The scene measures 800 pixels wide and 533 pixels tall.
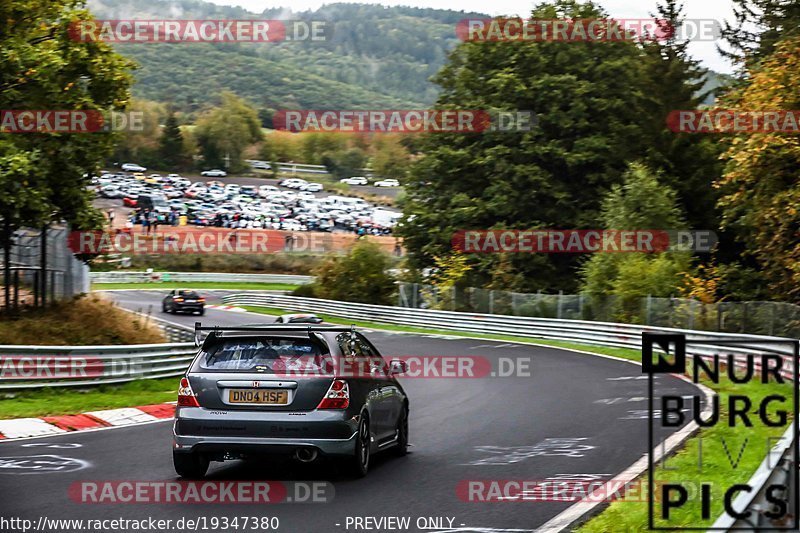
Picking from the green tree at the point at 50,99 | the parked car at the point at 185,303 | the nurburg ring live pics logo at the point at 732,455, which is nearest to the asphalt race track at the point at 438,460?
the nurburg ring live pics logo at the point at 732,455

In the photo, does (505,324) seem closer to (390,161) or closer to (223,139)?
(223,139)

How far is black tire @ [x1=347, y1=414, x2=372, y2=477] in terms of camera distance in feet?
35.1

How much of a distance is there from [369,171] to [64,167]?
6195 inches

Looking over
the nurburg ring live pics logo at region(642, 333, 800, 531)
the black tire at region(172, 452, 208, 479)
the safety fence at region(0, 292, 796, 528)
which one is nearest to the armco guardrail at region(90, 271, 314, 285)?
the safety fence at region(0, 292, 796, 528)

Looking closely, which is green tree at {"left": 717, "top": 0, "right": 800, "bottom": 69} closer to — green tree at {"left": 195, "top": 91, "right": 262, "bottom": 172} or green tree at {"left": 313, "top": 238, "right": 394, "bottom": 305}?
green tree at {"left": 313, "top": 238, "right": 394, "bottom": 305}

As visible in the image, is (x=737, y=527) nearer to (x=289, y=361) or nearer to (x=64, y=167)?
(x=289, y=361)

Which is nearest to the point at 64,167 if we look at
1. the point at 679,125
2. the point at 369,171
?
the point at 679,125

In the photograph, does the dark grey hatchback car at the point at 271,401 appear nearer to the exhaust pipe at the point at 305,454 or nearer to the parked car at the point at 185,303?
the exhaust pipe at the point at 305,454

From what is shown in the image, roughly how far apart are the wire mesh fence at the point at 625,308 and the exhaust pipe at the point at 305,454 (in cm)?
1964

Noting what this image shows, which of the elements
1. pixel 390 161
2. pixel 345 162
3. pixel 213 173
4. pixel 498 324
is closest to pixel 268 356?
pixel 498 324

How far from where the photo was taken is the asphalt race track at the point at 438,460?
9.04 meters

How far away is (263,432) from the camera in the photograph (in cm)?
1037

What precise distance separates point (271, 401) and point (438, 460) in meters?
2.56

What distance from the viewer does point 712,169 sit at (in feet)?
181
